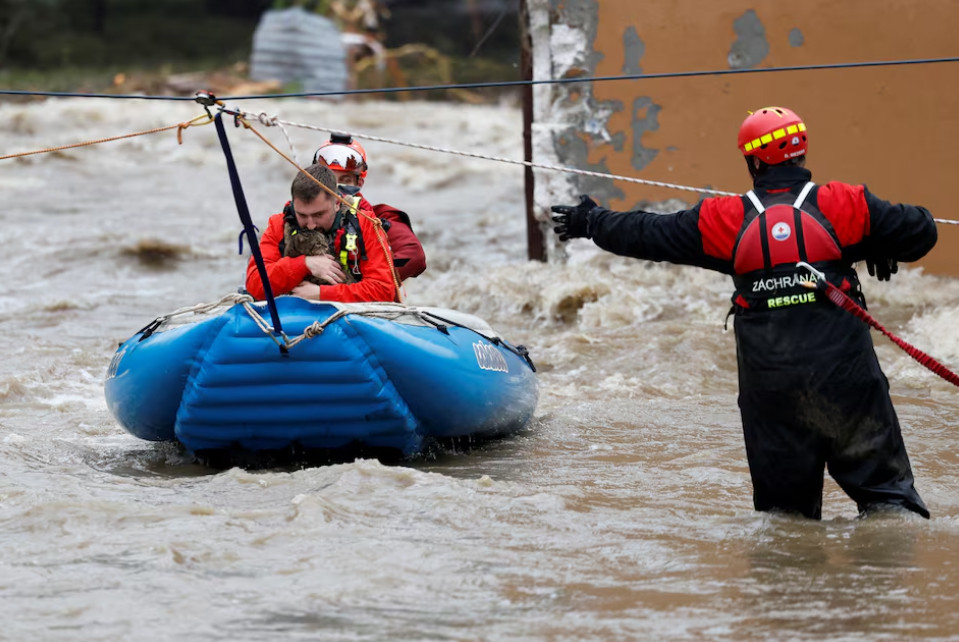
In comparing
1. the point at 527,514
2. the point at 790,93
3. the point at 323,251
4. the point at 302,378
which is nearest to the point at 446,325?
the point at 323,251

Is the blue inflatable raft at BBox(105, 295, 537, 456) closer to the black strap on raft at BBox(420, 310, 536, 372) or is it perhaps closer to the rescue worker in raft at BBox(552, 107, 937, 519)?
the black strap on raft at BBox(420, 310, 536, 372)

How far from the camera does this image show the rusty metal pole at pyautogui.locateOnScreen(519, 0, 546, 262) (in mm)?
10547

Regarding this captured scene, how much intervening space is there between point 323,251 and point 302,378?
0.77 m

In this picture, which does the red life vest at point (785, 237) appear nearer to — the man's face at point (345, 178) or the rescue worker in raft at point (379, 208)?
the rescue worker in raft at point (379, 208)

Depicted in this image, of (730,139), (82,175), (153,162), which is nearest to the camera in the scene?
(730,139)

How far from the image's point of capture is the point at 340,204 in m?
6.27

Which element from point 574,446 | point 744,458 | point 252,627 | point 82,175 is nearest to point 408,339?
point 574,446

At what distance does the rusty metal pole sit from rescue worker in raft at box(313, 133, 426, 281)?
368 cm

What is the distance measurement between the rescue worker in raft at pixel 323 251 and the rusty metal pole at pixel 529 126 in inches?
176

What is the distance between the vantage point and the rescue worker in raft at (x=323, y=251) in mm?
5922

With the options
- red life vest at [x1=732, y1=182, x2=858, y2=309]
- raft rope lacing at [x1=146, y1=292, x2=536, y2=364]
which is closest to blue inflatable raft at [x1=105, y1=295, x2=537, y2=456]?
raft rope lacing at [x1=146, y1=292, x2=536, y2=364]

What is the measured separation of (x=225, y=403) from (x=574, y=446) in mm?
1668

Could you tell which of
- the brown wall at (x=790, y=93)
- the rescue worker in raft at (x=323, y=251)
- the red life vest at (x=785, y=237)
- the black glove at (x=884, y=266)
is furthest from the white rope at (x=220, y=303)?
the brown wall at (x=790, y=93)

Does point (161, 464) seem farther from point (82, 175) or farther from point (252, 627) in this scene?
point (82, 175)
